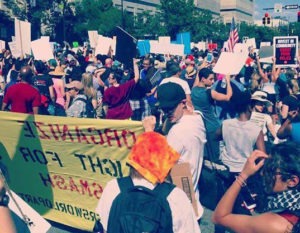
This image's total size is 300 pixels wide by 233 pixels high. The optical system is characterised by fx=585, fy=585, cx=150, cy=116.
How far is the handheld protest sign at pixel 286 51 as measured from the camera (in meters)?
13.0

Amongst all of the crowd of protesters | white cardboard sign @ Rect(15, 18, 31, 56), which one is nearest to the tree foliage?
white cardboard sign @ Rect(15, 18, 31, 56)

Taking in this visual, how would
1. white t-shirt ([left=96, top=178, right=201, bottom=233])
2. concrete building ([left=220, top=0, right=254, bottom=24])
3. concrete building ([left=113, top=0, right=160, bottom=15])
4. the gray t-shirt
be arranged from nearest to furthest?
white t-shirt ([left=96, top=178, right=201, bottom=233]) < the gray t-shirt < concrete building ([left=113, top=0, right=160, bottom=15]) < concrete building ([left=220, top=0, right=254, bottom=24])

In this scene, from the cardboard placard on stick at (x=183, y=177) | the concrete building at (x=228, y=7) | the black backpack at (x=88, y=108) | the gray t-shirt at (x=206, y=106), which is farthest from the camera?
the concrete building at (x=228, y=7)

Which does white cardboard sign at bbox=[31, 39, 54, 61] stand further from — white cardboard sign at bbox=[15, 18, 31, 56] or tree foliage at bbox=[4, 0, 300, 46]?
tree foliage at bbox=[4, 0, 300, 46]

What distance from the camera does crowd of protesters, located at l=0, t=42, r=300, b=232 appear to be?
15.0 feet

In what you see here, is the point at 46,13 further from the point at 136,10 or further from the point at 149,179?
the point at 149,179

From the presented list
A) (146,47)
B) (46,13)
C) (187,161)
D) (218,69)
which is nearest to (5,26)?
(46,13)

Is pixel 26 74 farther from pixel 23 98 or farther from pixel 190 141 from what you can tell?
pixel 190 141

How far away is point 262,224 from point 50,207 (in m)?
3.74

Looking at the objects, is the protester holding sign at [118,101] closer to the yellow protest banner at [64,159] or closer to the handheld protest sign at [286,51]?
the yellow protest banner at [64,159]

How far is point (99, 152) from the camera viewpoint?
582 centimetres

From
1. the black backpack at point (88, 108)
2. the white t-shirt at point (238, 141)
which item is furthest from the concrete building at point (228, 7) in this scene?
the white t-shirt at point (238, 141)

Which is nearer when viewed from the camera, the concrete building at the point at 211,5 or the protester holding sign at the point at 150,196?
the protester holding sign at the point at 150,196

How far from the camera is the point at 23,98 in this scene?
8.14m
